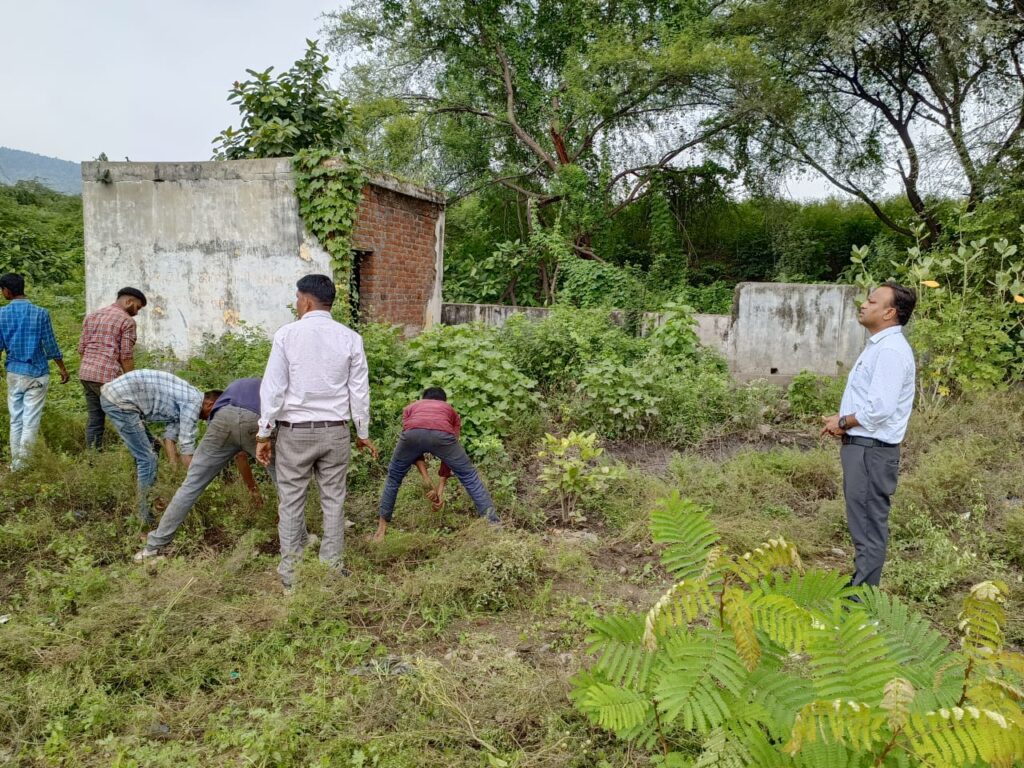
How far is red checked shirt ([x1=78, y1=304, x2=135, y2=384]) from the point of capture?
535 cm

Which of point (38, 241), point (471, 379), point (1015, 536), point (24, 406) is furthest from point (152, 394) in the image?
point (38, 241)

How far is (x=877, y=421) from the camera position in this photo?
3520 millimetres

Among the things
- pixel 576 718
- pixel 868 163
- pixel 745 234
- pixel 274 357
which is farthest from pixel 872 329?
pixel 745 234

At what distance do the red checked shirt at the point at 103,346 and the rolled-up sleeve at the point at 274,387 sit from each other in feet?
7.33

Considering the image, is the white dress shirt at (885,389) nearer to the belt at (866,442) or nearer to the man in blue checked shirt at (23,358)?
the belt at (866,442)

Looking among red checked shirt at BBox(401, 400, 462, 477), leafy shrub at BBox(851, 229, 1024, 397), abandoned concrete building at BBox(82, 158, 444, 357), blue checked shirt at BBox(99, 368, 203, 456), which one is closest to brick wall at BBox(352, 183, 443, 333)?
abandoned concrete building at BBox(82, 158, 444, 357)

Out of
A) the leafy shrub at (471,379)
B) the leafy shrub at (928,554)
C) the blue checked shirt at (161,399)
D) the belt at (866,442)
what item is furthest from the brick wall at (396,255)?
the leafy shrub at (928,554)

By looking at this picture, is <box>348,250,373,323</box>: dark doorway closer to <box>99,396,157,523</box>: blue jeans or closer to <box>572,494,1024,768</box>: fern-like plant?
<box>99,396,157,523</box>: blue jeans

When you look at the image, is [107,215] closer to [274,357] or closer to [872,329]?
[274,357]

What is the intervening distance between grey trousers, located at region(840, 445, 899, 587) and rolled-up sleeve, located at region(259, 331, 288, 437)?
3314mm

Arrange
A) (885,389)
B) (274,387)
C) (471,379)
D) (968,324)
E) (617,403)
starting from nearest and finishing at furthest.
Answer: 1. (885,389)
2. (274,387)
3. (471,379)
4. (617,403)
5. (968,324)

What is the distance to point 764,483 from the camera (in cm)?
565

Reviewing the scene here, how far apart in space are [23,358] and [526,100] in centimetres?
1163

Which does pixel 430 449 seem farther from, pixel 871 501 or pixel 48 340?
pixel 48 340
